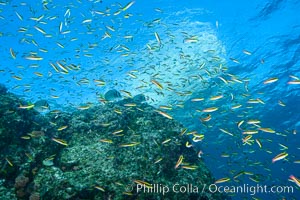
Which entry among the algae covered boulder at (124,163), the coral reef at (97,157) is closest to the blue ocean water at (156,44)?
the coral reef at (97,157)

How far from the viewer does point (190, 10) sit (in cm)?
1848

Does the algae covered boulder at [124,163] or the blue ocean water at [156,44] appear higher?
the blue ocean water at [156,44]

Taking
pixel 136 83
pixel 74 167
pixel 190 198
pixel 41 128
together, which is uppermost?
pixel 136 83

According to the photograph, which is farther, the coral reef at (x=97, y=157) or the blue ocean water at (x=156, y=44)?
the blue ocean water at (x=156, y=44)

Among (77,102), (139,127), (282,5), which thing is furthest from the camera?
(77,102)

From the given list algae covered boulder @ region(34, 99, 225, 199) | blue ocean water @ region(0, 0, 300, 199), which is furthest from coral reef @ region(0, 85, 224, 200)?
blue ocean water @ region(0, 0, 300, 199)

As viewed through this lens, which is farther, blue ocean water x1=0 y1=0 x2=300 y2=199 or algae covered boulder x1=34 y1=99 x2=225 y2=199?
blue ocean water x1=0 y1=0 x2=300 y2=199

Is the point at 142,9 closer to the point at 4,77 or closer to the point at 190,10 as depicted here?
the point at 190,10

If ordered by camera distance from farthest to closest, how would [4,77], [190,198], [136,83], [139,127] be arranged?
[136,83]
[4,77]
[139,127]
[190,198]

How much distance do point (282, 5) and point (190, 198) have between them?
1716cm

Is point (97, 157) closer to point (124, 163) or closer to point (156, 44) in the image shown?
point (124, 163)

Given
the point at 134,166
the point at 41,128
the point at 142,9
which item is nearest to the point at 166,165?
the point at 134,166

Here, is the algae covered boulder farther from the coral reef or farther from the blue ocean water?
the blue ocean water

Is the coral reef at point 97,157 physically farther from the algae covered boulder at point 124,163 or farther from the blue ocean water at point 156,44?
the blue ocean water at point 156,44
